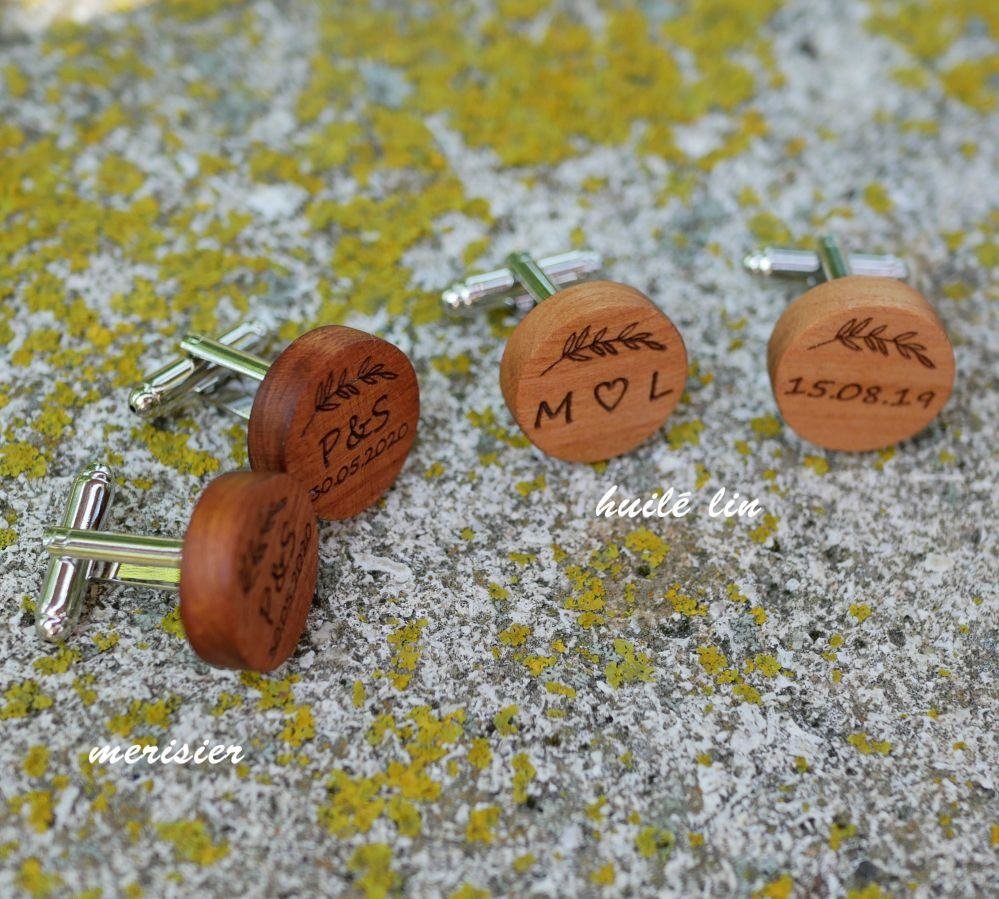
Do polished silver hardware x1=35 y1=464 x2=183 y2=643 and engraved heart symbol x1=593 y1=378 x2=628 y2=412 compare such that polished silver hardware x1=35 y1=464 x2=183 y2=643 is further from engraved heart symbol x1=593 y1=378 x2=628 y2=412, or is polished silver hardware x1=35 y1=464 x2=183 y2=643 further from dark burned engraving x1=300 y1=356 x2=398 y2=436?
engraved heart symbol x1=593 y1=378 x2=628 y2=412

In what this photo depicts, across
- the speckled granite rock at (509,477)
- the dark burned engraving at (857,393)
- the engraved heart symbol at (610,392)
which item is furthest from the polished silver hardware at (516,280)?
the dark burned engraving at (857,393)

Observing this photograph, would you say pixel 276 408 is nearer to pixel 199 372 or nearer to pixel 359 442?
pixel 359 442

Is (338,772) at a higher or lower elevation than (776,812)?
higher

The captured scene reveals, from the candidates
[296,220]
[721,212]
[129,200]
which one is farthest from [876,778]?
[129,200]

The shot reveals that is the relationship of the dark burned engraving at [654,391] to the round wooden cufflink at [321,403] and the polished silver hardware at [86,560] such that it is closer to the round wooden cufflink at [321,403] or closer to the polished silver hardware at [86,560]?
the round wooden cufflink at [321,403]

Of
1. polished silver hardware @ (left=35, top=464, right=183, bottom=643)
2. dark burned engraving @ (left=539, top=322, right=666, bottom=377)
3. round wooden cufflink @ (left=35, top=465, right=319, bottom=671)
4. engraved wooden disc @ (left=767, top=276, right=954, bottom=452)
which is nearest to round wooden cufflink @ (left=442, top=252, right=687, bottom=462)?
dark burned engraving @ (left=539, top=322, right=666, bottom=377)

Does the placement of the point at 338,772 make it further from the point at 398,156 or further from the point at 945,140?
the point at 945,140
